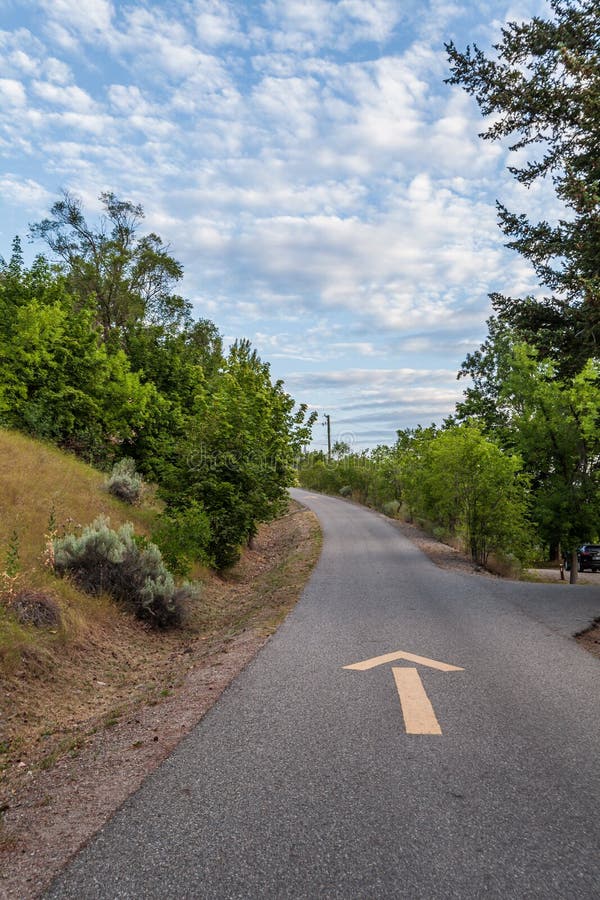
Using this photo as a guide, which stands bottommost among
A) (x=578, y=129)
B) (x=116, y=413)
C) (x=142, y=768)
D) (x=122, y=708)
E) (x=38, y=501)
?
(x=122, y=708)

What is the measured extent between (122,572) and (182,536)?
2323 millimetres

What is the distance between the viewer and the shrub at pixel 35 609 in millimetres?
6824

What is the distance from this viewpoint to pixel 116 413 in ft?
60.1

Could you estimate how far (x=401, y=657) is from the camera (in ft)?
21.1

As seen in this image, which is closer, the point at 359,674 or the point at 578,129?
the point at 359,674

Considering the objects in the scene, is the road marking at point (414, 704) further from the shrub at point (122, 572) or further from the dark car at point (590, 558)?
the dark car at point (590, 558)

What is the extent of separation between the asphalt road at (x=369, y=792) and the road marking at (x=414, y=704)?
7 centimetres

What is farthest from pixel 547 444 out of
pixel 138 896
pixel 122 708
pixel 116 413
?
pixel 138 896

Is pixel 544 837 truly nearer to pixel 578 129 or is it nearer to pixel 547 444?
pixel 578 129

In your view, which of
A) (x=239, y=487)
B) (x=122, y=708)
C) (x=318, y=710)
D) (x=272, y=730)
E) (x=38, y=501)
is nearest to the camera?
(x=272, y=730)

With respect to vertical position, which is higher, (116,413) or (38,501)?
(116,413)

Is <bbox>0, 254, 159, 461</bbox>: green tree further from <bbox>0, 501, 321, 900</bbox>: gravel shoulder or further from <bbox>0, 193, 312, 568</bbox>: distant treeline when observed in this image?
<bbox>0, 501, 321, 900</bbox>: gravel shoulder

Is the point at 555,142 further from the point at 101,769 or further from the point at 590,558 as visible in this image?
the point at 590,558

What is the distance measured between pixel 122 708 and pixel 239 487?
345 inches
